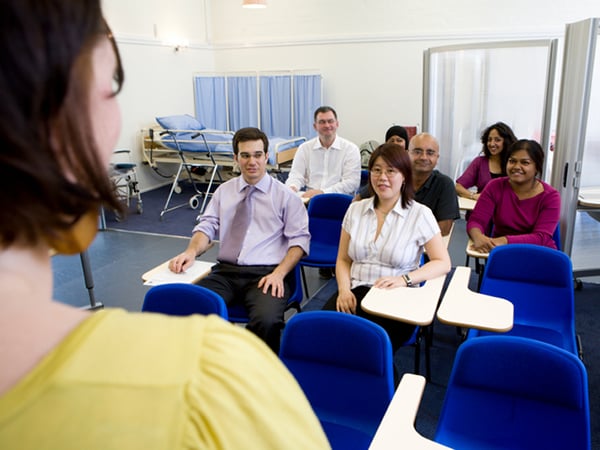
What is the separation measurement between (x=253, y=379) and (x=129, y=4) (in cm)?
778

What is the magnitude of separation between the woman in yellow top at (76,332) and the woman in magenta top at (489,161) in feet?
13.0

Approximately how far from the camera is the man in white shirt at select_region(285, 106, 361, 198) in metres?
4.53

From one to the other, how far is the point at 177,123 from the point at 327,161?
3.34 m

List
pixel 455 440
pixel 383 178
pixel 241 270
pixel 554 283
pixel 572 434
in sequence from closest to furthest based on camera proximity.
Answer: pixel 572 434 → pixel 455 440 → pixel 554 283 → pixel 383 178 → pixel 241 270

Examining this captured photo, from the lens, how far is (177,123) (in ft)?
23.4

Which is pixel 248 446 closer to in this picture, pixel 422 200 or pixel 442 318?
pixel 442 318

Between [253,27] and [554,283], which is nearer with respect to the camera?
[554,283]

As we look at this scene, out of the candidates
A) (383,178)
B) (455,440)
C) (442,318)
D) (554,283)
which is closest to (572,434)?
(455,440)

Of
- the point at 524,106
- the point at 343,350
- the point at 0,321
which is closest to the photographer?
the point at 0,321

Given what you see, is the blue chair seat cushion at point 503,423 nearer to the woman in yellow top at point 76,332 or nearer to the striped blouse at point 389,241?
the striped blouse at point 389,241

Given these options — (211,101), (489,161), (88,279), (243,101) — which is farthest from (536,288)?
(211,101)

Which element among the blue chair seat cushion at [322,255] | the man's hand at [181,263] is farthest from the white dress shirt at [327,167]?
the man's hand at [181,263]

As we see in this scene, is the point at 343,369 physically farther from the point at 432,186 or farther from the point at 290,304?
the point at 432,186

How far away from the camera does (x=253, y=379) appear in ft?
1.21
